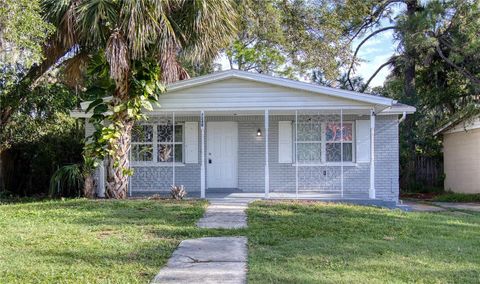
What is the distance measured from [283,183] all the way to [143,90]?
5.38 m

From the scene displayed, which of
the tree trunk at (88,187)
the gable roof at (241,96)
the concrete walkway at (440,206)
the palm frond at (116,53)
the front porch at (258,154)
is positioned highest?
the palm frond at (116,53)

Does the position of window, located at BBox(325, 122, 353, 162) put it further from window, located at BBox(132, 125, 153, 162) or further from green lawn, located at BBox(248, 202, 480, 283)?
window, located at BBox(132, 125, 153, 162)

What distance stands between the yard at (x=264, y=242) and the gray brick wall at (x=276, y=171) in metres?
3.13

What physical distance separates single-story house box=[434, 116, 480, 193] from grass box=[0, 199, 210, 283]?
11.3 metres

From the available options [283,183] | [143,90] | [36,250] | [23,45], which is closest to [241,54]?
[283,183]

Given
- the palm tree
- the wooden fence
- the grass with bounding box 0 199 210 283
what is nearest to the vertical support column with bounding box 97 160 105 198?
the palm tree

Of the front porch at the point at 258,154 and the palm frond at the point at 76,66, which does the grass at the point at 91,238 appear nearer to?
the front porch at the point at 258,154

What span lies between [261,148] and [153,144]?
341cm

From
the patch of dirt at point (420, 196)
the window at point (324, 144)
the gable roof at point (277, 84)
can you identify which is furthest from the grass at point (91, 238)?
the patch of dirt at point (420, 196)

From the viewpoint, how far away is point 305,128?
1493 centimetres

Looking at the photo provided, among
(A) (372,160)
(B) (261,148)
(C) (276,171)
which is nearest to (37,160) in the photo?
(B) (261,148)

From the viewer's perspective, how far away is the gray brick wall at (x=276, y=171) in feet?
47.1

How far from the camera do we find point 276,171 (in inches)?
594

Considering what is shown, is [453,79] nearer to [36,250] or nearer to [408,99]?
[408,99]
